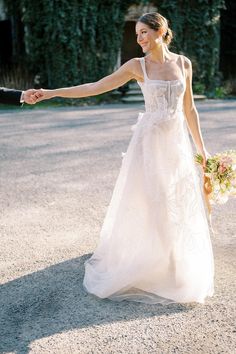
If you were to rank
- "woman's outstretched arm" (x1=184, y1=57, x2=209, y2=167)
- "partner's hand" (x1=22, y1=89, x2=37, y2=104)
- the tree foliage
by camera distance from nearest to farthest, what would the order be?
"woman's outstretched arm" (x1=184, y1=57, x2=209, y2=167)
"partner's hand" (x1=22, y1=89, x2=37, y2=104)
the tree foliage

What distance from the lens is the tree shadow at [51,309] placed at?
3.05 meters

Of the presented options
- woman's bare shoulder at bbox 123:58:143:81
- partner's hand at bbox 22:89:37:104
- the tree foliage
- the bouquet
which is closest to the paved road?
the bouquet

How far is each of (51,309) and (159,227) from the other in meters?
0.95

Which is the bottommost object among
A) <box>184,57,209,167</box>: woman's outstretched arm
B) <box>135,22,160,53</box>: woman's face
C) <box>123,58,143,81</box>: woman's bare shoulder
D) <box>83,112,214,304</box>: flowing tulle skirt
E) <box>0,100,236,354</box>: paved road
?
<box>0,100,236,354</box>: paved road

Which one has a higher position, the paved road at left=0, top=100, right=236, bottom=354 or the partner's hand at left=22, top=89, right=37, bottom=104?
the partner's hand at left=22, top=89, right=37, bottom=104

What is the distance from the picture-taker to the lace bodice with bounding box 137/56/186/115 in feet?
11.2

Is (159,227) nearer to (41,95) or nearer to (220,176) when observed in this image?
(220,176)

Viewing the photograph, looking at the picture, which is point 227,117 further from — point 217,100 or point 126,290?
point 126,290

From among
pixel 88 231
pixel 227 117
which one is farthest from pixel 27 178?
pixel 227 117

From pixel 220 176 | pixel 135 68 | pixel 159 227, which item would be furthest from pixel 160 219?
pixel 135 68

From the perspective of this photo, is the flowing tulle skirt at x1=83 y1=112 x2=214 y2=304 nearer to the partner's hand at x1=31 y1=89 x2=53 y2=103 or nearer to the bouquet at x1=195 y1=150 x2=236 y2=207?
the bouquet at x1=195 y1=150 x2=236 y2=207

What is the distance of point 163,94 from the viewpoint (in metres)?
3.44

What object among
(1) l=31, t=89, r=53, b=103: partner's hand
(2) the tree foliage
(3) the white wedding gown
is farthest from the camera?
(2) the tree foliage

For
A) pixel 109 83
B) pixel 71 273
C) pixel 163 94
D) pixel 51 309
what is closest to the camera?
pixel 51 309
